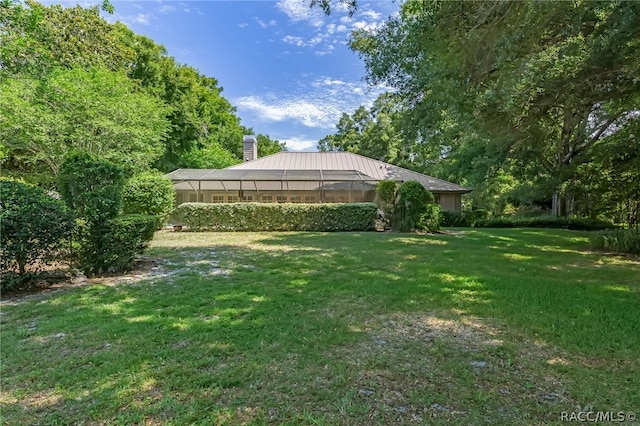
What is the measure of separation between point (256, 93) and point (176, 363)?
2410 centimetres

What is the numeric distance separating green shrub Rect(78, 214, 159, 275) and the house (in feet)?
42.0

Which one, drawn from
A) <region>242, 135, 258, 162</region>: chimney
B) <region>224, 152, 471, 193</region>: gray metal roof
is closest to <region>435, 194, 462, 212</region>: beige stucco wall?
<region>224, 152, 471, 193</region>: gray metal roof

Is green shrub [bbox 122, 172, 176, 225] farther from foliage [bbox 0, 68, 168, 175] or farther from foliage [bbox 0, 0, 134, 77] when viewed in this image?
foliage [bbox 0, 0, 134, 77]

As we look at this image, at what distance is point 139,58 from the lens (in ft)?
74.6

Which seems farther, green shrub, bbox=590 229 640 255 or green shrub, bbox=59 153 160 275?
green shrub, bbox=590 229 640 255

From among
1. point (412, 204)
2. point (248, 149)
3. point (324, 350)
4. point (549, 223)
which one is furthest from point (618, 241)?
point (248, 149)

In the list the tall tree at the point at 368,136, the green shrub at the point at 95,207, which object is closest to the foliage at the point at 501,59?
the green shrub at the point at 95,207

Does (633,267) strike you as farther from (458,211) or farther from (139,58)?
(139,58)

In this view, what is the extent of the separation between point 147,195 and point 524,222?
63.4 feet

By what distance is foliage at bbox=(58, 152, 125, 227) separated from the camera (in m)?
5.75

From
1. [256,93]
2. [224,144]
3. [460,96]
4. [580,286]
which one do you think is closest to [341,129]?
[224,144]

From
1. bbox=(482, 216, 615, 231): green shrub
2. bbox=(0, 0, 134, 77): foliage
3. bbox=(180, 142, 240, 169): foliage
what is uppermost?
bbox=(0, 0, 134, 77): foliage

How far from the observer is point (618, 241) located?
963 cm

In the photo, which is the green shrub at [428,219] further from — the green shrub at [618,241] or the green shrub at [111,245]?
the green shrub at [111,245]
